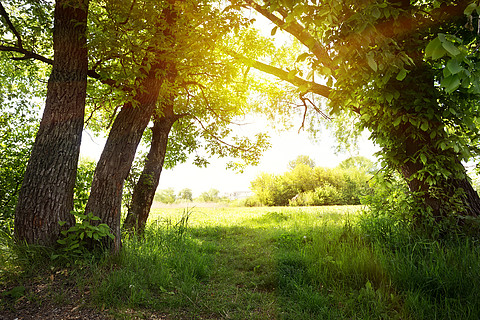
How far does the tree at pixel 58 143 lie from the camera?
3.50 meters

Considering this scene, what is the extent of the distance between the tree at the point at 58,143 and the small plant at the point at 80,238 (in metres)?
0.20

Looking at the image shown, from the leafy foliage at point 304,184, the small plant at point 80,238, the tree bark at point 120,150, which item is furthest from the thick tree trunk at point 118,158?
the leafy foliage at point 304,184

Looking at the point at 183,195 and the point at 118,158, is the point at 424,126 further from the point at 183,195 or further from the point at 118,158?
the point at 183,195

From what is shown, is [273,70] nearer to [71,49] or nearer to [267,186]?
[71,49]

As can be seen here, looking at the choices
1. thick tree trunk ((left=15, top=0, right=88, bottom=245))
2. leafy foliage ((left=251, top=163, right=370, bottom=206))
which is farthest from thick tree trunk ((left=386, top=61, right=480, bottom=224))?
leafy foliage ((left=251, top=163, right=370, bottom=206))

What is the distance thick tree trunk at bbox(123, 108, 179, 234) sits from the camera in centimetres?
612

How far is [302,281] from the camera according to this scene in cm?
364

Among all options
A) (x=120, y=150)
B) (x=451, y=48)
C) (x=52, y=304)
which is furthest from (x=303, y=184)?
(x=451, y=48)

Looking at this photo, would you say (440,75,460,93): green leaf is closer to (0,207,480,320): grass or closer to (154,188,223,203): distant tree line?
(0,207,480,320): grass

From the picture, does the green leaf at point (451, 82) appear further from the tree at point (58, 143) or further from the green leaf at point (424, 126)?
the tree at point (58, 143)

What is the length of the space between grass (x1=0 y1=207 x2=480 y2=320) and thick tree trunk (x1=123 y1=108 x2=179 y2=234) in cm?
175

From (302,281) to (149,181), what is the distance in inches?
168

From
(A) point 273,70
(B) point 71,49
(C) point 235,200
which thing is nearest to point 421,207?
(A) point 273,70

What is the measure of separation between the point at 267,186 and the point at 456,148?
62.3 feet
